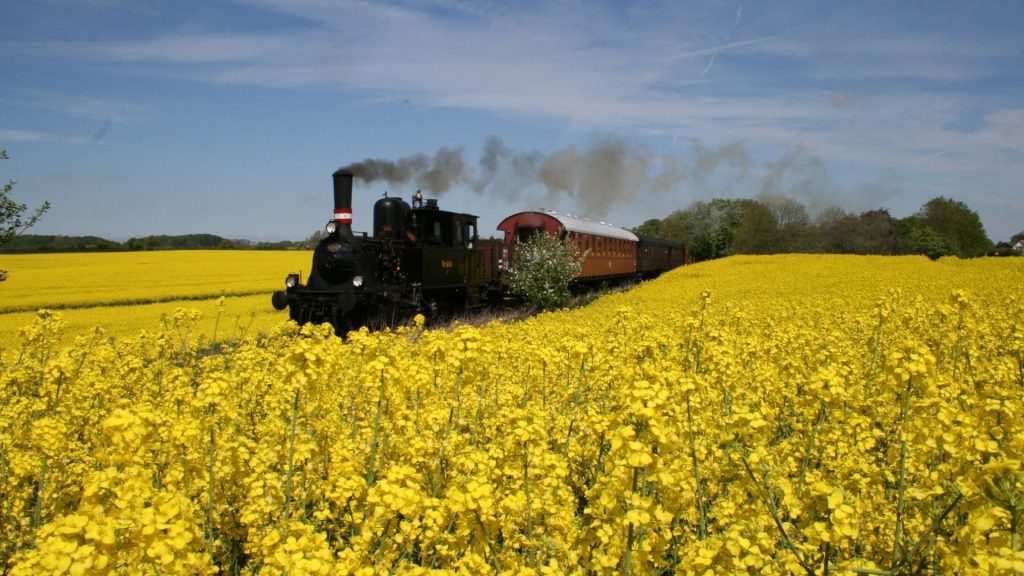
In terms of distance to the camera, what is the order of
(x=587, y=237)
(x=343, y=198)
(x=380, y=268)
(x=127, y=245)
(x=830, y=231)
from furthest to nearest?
(x=830, y=231), (x=127, y=245), (x=587, y=237), (x=380, y=268), (x=343, y=198)

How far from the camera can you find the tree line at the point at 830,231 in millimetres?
75125

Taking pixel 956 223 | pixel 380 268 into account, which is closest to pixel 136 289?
pixel 380 268

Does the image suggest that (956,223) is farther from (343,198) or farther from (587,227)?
(343,198)

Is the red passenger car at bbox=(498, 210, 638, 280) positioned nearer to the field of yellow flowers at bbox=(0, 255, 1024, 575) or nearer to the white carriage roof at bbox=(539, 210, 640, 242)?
the white carriage roof at bbox=(539, 210, 640, 242)

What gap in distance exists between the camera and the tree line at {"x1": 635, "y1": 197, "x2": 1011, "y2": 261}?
75.1 meters

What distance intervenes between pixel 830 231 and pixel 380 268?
261 feet

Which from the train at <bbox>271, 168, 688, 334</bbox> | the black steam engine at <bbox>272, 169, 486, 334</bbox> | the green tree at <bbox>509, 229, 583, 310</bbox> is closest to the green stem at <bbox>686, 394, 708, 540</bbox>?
the train at <bbox>271, 168, 688, 334</bbox>

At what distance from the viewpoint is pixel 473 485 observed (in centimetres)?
299

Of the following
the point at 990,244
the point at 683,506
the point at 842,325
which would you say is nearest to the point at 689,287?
the point at 842,325

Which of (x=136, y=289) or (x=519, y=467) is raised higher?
(x=136, y=289)

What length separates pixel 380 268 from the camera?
17.2m

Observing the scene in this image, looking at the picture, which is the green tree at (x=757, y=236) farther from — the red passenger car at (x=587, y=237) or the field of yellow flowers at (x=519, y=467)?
the field of yellow flowers at (x=519, y=467)

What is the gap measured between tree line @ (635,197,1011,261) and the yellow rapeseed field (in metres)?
49.1

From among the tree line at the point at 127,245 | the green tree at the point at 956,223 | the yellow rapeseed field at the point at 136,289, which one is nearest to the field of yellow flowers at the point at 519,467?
the yellow rapeseed field at the point at 136,289
